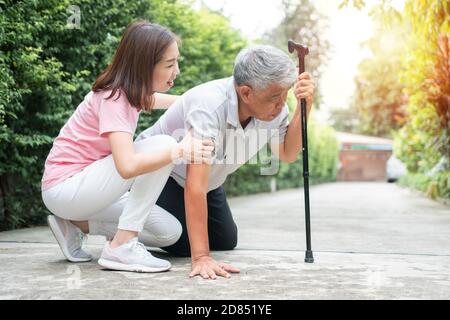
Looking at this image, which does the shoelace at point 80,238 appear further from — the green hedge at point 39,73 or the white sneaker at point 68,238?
the green hedge at point 39,73

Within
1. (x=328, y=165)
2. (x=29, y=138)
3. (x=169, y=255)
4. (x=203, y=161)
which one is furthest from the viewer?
(x=328, y=165)

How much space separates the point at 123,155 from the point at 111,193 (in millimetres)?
307

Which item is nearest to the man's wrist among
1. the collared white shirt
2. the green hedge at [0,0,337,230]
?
the collared white shirt

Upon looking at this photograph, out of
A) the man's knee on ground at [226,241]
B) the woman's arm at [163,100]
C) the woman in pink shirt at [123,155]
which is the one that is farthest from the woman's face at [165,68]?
the man's knee on ground at [226,241]

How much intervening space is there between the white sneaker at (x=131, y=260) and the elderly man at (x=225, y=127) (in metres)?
0.19

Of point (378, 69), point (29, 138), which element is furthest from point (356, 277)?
point (378, 69)

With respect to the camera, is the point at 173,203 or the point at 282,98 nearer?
the point at 282,98

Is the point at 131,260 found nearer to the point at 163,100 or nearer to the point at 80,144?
the point at 80,144

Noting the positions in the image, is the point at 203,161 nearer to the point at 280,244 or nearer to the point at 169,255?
the point at 169,255

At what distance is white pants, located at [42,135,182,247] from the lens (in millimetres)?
2842

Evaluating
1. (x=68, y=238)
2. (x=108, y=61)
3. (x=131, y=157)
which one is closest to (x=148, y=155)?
(x=131, y=157)

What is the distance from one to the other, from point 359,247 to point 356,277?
1252 millimetres

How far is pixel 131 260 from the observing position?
2820 millimetres

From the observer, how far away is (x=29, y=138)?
489cm
